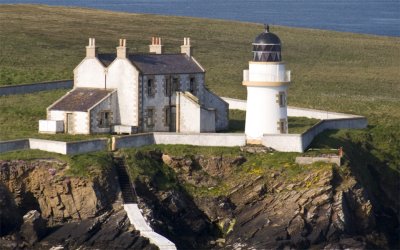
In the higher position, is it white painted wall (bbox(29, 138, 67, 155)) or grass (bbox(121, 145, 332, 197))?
white painted wall (bbox(29, 138, 67, 155))

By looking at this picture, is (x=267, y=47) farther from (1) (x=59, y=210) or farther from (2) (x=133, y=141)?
(1) (x=59, y=210)

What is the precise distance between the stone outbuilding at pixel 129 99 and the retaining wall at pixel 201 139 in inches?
64.3

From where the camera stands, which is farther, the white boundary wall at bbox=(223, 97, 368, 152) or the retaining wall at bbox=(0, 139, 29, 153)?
the white boundary wall at bbox=(223, 97, 368, 152)

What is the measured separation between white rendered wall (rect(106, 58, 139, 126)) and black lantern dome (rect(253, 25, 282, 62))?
4.86m

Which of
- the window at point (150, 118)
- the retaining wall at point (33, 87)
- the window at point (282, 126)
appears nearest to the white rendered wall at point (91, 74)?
the window at point (150, 118)

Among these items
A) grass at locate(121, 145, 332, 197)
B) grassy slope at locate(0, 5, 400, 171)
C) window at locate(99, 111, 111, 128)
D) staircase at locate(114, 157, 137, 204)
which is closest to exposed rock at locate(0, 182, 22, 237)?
staircase at locate(114, 157, 137, 204)

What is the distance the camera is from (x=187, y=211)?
168ft

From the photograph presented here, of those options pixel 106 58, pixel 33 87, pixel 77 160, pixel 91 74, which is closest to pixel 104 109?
pixel 91 74

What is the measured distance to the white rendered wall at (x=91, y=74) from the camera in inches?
2247

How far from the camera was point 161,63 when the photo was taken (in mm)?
57875

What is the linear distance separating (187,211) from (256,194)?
2544 millimetres

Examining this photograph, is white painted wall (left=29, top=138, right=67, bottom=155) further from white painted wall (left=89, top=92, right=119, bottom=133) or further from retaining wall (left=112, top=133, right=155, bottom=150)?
white painted wall (left=89, top=92, right=119, bottom=133)

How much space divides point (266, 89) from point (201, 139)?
Result: 3.17 m

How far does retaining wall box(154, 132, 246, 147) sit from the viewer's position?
54.7 metres
